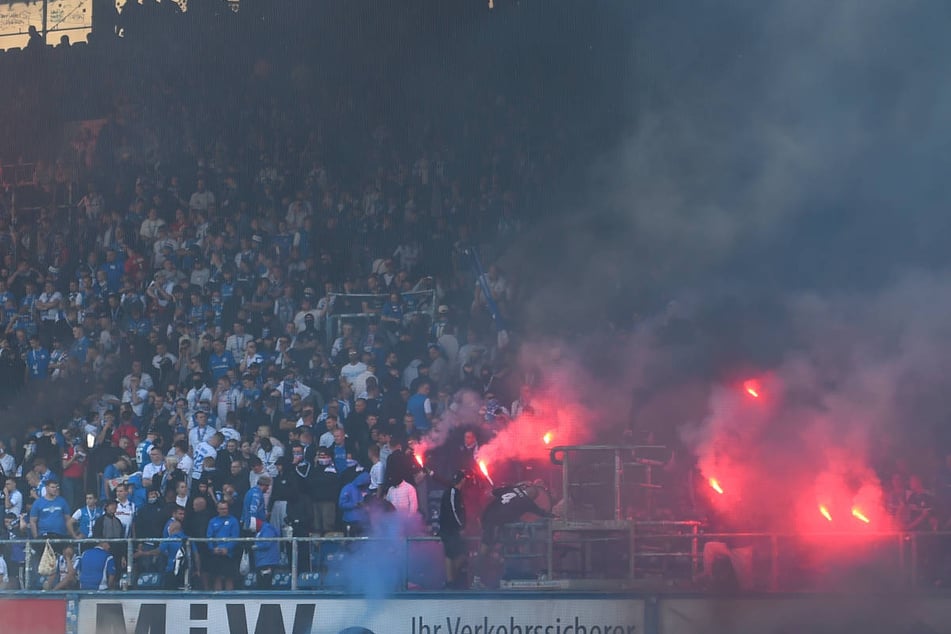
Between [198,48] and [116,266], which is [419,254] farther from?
[198,48]

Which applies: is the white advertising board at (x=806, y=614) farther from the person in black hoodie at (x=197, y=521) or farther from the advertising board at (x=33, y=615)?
the advertising board at (x=33, y=615)

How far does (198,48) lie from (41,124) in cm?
265

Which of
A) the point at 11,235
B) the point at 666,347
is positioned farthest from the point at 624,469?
the point at 11,235

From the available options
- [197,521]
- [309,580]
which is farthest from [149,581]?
[309,580]

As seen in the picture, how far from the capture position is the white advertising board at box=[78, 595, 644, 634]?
10.9 metres

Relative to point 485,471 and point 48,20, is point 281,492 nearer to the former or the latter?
point 485,471

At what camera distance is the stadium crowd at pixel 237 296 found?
1242cm

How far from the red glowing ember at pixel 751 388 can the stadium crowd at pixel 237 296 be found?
6.79 feet

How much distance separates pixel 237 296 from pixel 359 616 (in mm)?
5143

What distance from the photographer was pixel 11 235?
1842cm

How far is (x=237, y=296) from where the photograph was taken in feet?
50.9

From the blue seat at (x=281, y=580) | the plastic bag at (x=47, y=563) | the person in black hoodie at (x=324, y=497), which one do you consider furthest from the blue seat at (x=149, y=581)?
the person in black hoodie at (x=324, y=497)

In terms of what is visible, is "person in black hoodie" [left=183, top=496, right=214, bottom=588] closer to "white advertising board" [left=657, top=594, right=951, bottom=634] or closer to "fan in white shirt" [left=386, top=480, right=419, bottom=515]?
"fan in white shirt" [left=386, top=480, right=419, bottom=515]

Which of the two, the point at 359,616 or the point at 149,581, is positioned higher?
the point at 149,581
